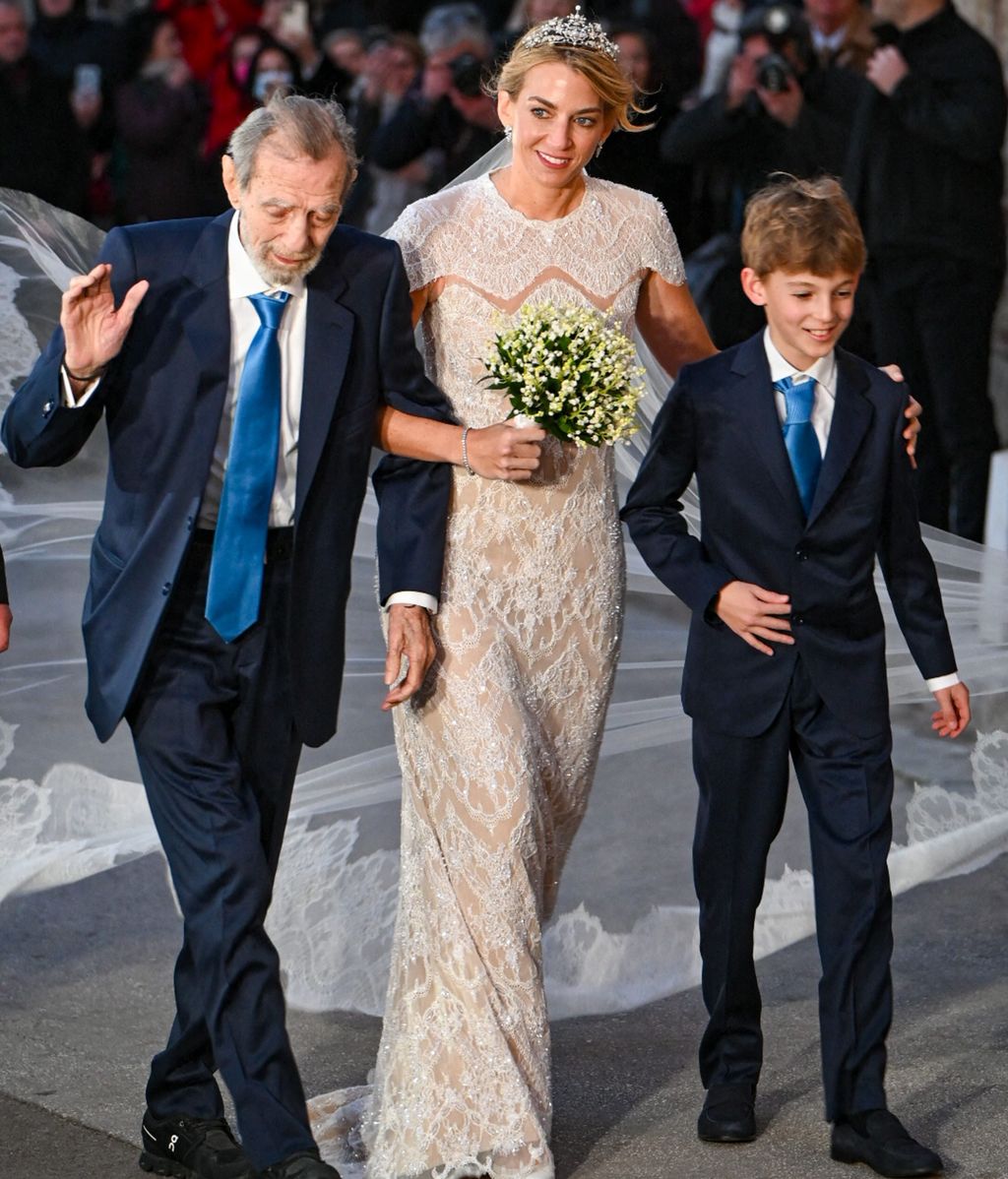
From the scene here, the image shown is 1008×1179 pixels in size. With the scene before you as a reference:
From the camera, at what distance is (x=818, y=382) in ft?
12.6

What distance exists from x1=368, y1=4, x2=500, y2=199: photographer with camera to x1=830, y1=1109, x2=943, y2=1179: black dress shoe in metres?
5.62

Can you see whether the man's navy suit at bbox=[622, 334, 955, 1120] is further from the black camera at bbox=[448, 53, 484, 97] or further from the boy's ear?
the black camera at bbox=[448, 53, 484, 97]

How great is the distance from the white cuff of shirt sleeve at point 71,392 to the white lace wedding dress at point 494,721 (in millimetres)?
772

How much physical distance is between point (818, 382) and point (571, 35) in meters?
0.80

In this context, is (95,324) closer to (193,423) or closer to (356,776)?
(193,423)

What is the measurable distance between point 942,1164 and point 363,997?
148 cm

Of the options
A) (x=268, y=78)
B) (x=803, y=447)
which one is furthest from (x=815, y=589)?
(x=268, y=78)

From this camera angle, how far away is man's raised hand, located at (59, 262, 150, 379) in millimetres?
3354

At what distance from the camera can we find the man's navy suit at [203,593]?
11.3 feet

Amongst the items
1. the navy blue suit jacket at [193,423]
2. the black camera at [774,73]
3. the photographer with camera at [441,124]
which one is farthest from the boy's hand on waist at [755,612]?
the photographer with camera at [441,124]

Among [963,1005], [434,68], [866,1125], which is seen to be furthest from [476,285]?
[434,68]

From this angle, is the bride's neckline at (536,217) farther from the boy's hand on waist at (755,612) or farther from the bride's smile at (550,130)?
the boy's hand on waist at (755,612)

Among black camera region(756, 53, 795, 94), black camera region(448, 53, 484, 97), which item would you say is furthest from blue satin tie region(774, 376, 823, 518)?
black camera region(756, 53, 795, 94)

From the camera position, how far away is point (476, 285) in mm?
3936
